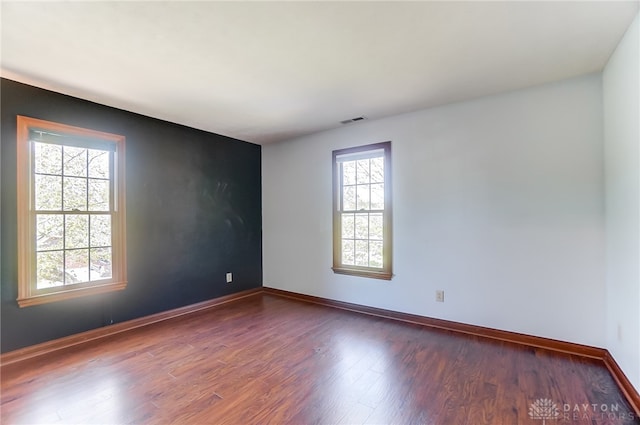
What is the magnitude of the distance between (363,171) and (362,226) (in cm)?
74

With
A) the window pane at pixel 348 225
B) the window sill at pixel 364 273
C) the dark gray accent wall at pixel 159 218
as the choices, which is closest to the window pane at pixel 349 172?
the window pane at pixel 348 225

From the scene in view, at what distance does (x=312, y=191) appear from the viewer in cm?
440

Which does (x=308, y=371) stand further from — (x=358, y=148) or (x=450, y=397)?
(x=358, y=148)

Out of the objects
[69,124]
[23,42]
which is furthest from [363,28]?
[69,124]

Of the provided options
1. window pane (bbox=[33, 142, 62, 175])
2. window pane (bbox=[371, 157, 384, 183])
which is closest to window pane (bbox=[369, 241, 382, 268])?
window pane (bbox=[371, 157, 384, 183])

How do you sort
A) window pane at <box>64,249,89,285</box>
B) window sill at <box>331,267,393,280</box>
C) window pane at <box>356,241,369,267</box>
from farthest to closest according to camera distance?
window pane at <box>356,241,369,267</box> < window sill at <box>331,267,393,280</box> < window pane at <box>64,249,89,285</box>

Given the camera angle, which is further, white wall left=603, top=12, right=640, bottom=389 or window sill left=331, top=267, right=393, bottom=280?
window sill left=331, top=267, right=393, bottom=280

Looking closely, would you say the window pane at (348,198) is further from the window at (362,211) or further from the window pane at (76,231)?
the window pane at (76,231)

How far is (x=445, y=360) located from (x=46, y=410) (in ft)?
9.61

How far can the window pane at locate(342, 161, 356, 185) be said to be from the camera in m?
4.04

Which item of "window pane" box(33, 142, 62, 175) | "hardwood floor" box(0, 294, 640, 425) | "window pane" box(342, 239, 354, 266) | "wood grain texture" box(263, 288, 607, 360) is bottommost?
"hardwood floor" box(0, 294, 640, 425)

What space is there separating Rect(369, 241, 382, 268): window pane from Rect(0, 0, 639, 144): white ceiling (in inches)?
67.5

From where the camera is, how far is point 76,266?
296 centimetres

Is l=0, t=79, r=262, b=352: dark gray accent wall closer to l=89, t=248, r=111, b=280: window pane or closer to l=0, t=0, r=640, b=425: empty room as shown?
l=0, t=0, r=640, b=425: empty room
